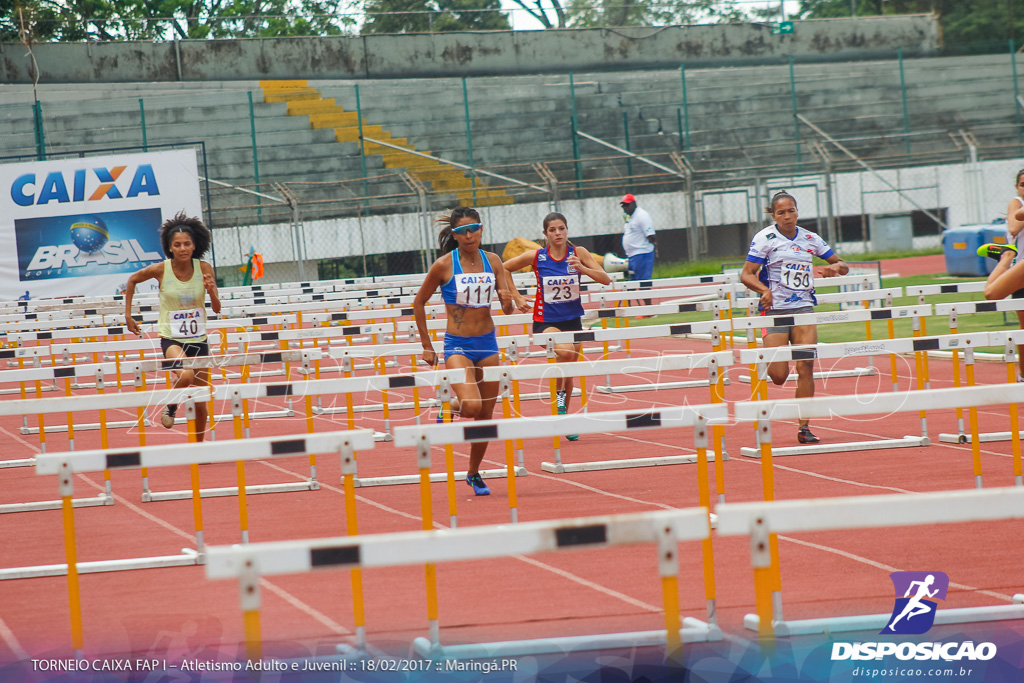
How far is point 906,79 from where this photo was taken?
39.4 meters

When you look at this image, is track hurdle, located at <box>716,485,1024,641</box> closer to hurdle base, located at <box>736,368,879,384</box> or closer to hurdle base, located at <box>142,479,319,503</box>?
hurdle base, located at <box>142,479,319,503</box>

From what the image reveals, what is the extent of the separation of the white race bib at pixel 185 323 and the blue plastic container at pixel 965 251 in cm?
1489

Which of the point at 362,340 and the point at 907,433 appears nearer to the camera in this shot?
the point at 907,433

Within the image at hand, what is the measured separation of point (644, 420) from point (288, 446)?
5.37ft

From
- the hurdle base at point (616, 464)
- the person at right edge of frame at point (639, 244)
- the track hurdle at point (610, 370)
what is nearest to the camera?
the track hurdle at point (610, 370)

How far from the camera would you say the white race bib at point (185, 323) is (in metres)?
9.84

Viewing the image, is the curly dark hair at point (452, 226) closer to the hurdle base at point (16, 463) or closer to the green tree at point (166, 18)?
the hurdle base at point (16, 463)

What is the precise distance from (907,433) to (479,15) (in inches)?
1436

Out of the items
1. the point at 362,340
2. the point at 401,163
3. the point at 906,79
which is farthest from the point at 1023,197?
the point at 906,79

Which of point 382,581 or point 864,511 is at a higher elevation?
point 864,511

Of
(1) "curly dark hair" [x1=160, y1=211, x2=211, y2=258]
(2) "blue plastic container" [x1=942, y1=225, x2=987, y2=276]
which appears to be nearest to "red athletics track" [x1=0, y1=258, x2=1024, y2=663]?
(1) "curly dark hair" [x1=160, y1=211, x2=211, y2=258]

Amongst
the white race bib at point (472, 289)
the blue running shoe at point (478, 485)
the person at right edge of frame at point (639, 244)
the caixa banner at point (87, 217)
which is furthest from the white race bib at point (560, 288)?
the caixa banner at point (87, 217)

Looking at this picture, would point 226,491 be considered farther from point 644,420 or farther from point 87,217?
point 87,217

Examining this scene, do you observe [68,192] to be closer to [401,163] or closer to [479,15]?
[401,163]
